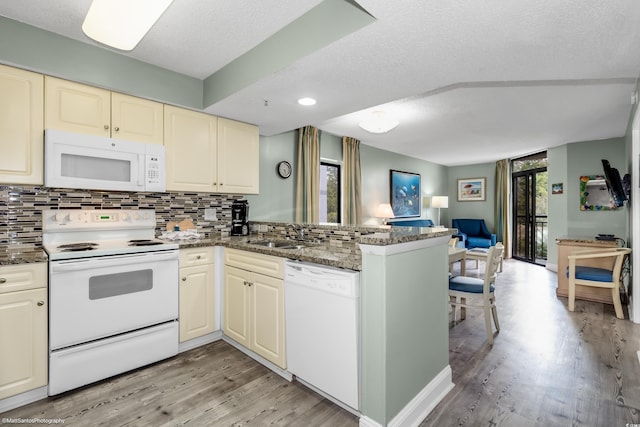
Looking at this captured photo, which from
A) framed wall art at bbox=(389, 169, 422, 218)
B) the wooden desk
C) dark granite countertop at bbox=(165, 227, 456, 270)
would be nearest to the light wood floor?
dark granite countertop at bbox=(165, 227, 456, 270)

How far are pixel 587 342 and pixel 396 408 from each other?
2.30 metres

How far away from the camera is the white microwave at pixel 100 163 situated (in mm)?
2207

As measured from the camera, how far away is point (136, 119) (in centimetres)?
260

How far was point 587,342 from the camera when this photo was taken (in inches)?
111

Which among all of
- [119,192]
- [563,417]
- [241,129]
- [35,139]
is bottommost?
[563,417]

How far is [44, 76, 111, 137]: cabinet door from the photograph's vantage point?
87.5 inches

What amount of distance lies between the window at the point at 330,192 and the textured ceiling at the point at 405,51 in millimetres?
1745

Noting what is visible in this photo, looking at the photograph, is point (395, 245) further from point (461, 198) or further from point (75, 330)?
point (461, 198)

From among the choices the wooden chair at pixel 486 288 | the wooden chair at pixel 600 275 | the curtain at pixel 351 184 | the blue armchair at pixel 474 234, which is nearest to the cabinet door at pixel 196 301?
the wooden chair at pixel 486 288

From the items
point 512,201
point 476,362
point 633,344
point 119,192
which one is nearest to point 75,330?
point 119,192

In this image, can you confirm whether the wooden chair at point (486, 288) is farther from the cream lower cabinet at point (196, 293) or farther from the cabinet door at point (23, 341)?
the cabinet door at point (23, 341)

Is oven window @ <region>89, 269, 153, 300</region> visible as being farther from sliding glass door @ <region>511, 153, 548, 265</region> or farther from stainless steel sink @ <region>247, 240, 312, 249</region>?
sliding glass door @ <region>511, 153, 548, 265</region>

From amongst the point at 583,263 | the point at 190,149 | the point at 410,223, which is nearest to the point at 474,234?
the point at 410,223

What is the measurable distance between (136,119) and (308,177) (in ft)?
7.62
